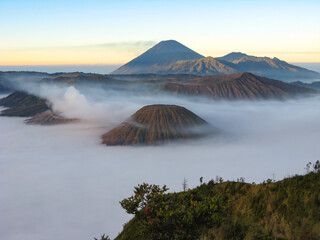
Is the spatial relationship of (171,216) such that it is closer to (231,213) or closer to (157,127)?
(231,213)

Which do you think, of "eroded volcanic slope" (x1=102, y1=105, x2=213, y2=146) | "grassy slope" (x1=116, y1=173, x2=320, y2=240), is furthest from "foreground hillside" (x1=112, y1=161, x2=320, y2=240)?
"eroded volcanic slope" (x1=102, y1=105, x2=213, y2=146)

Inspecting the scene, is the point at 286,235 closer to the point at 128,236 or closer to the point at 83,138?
the point at 128,236

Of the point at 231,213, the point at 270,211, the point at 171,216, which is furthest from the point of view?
the point at 231,213

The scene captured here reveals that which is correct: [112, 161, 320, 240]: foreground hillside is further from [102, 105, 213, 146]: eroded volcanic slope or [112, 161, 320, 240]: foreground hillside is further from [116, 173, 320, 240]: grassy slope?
[102, 105, 213, 146]: eroded volcanic slope

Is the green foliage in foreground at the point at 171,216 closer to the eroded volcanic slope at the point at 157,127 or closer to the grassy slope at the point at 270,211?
the grassy slope at the point at 270,211

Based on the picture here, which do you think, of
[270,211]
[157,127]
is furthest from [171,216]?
[157,127]
